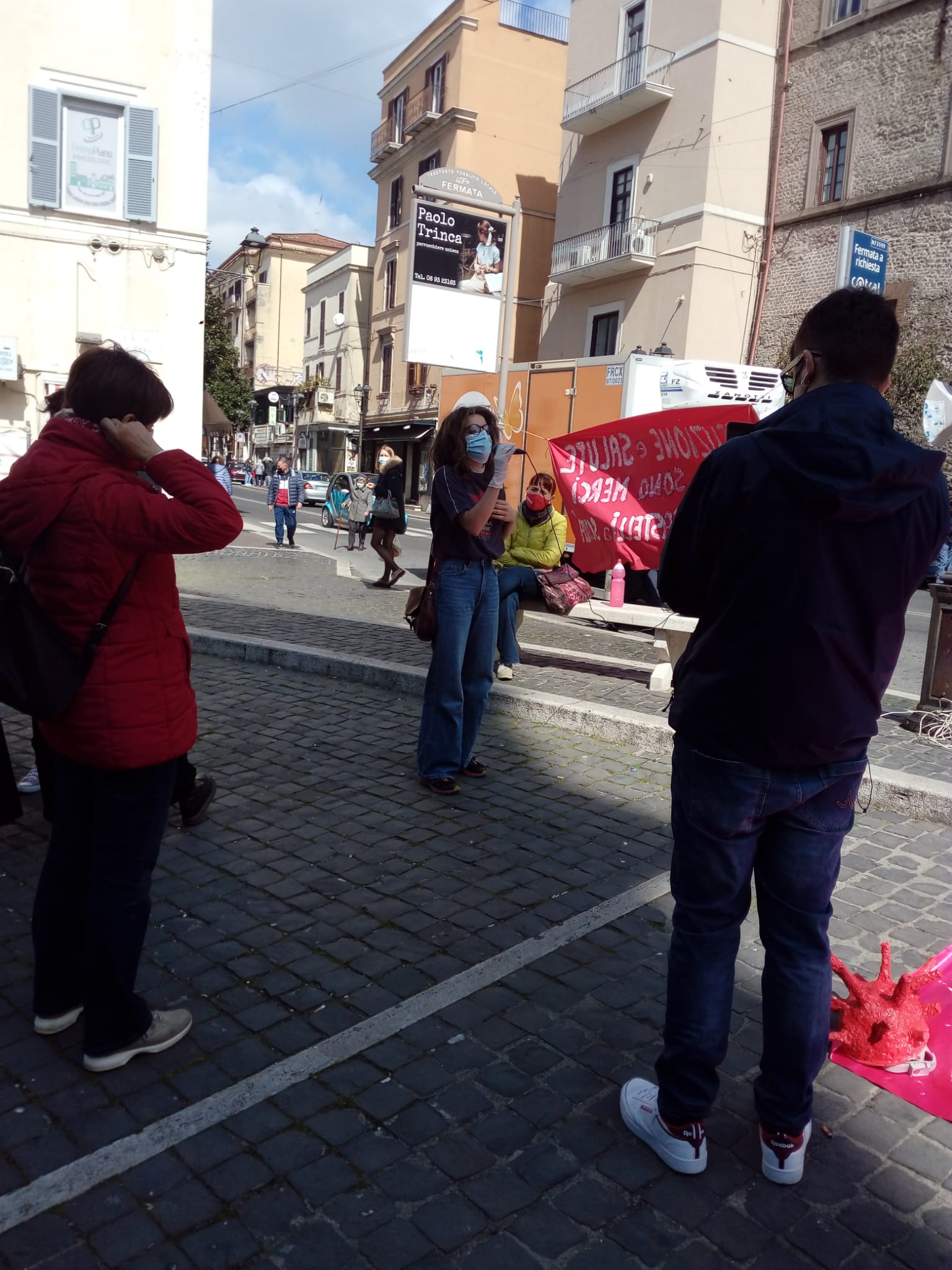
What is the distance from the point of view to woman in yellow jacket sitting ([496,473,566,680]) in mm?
7504

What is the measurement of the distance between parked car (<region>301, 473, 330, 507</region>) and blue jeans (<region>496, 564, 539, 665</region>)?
91.5ft

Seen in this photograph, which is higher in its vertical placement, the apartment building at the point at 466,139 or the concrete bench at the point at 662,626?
the apartment building at the point at 466,139

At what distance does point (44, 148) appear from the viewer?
16562 mm

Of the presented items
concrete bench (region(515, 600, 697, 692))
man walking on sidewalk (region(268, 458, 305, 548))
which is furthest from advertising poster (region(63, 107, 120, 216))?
concrete bench (region(515, 600, 697, 692))

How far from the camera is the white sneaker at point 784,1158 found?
2250 mm

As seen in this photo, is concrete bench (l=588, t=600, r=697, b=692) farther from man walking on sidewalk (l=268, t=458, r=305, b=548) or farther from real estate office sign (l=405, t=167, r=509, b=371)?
man walking on sidewalk (l=268, t=458, r=305, b=548)

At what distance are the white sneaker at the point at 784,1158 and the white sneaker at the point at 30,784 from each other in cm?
340

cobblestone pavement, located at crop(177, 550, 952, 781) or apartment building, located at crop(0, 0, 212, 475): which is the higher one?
apartment building, located at crop(0, 0, 212, 475)

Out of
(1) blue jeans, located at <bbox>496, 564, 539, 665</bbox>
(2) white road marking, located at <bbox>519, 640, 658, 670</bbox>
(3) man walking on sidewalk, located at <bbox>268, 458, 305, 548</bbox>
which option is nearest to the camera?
(1) blue jeans, located at <bbox>496, 564, 539, 665</bbox>

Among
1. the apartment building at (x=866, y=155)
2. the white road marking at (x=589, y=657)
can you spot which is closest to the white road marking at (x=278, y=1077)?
the white road marking at (x=589, y=657)

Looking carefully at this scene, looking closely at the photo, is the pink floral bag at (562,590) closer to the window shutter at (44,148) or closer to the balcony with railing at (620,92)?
the window shutter at (44,148)

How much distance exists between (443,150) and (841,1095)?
39465mm

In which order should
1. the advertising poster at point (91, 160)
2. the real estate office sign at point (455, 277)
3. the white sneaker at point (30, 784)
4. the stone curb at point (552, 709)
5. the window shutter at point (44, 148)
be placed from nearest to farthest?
1. the white sneaker at point (30, 784)
2. the stone curb at point (552, 709)
3. the real estate office sign at point (455, 277)
4. the window shutter at point (44, 148)
5. the advertising poster at point (91, 160)

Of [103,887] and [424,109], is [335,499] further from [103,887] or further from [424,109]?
[103,887]
